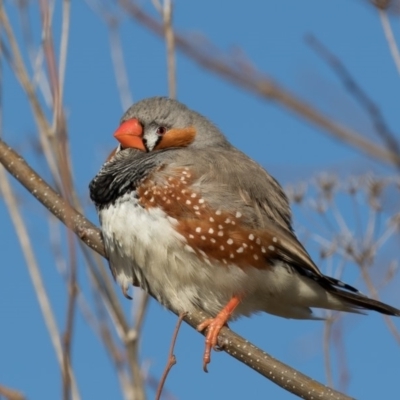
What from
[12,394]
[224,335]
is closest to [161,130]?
[224,335]

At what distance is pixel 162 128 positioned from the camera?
165 inches

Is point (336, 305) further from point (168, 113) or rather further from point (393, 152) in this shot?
point (393, 152)

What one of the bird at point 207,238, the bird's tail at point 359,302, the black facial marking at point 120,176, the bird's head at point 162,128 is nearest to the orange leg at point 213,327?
the bird at point 207,238

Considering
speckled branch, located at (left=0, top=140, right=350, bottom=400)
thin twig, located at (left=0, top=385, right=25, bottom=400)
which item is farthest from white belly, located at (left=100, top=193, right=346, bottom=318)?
thin twig, located at (left=0, top=385, right=25, bottom=400)

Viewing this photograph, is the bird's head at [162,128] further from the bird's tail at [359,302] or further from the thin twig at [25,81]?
Result: the bird's tail at [359,302]

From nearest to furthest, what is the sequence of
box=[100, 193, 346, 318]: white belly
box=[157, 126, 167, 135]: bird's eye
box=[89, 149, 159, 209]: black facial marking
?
box=[100, 193, 346, 318]: white belly, box=[89, 149, 159, 209]: black facial marking, box=[157, 126, 167, 135]: bird's eye

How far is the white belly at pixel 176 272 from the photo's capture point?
360 cm

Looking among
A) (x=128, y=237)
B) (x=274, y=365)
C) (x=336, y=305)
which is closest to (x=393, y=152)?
(x=274, y=365)

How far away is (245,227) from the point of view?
3.73m

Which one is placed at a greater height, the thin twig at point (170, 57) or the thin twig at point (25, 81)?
the thin twig at point (170, 57)

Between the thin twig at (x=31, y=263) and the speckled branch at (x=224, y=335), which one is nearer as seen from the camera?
the speckled branch at (x=224, y=335)

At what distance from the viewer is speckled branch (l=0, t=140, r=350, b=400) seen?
2.76 metres

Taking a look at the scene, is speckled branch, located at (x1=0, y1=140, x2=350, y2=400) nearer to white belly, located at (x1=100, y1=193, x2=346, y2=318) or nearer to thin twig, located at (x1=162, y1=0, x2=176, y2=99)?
white belly, located at (x1=100, y1=193, x2=346, y2=318)

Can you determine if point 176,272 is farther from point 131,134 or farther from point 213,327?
point 131,134
